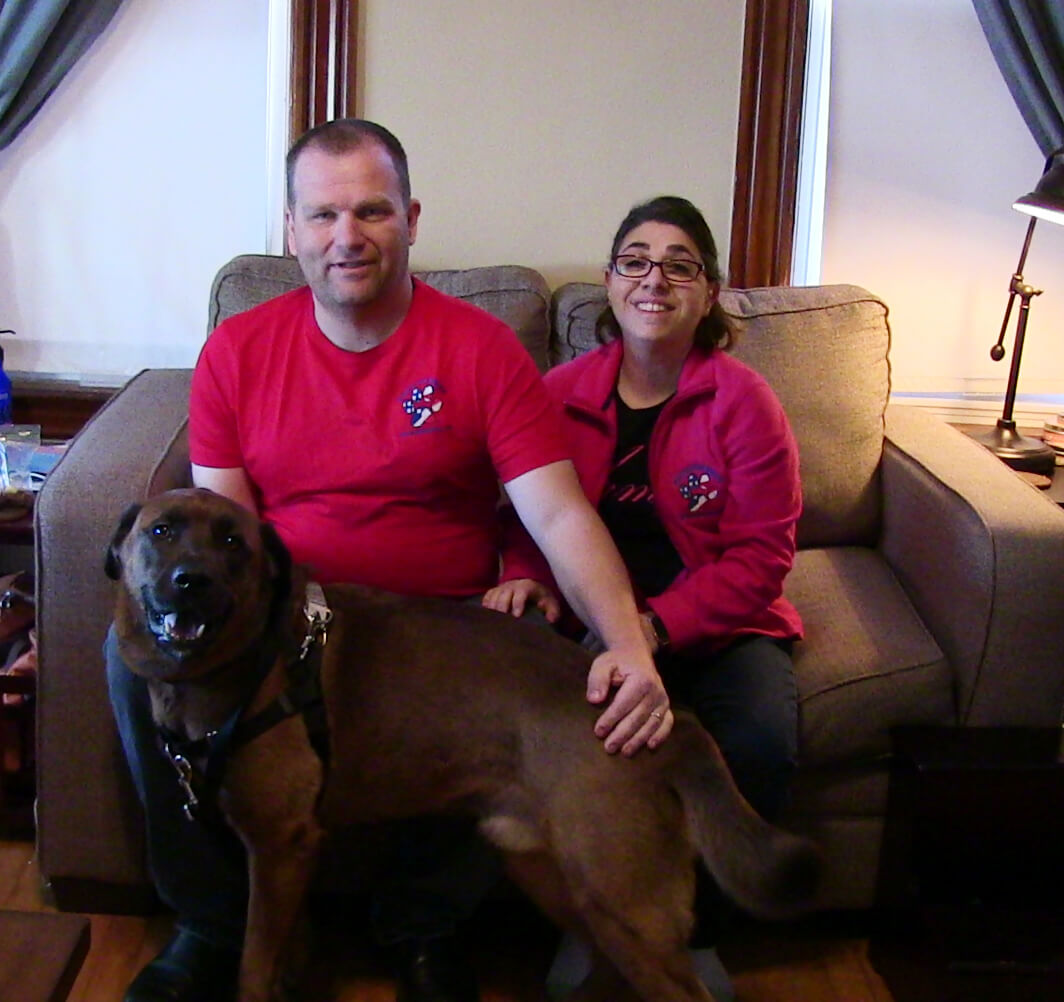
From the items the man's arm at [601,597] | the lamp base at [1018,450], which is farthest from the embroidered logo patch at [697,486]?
the lamp base at [1018,450]

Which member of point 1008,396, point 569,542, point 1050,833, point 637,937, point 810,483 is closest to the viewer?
point 637,937

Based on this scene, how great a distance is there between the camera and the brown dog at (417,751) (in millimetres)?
1289

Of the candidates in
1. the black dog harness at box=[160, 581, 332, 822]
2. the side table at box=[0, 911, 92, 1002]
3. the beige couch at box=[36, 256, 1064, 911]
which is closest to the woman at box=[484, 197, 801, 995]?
the beige couch at box=[36, 256, 1064, 911]

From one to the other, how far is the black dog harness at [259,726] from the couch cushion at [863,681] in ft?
2.42

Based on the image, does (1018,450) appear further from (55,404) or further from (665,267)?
(55,404)

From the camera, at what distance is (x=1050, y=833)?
164 centimetres

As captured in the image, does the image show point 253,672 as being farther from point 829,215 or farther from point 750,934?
point 829,215

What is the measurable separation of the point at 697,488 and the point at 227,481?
2.33ft

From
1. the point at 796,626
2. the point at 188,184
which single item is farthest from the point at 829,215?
the point at 188,184

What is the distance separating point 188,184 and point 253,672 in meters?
1.61

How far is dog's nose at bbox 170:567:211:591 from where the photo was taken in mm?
1254

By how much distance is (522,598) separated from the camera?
1640mm

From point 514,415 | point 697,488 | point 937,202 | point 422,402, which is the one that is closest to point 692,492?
point 697,488

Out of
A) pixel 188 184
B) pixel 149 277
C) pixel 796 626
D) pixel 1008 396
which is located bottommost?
pixel 796 626
